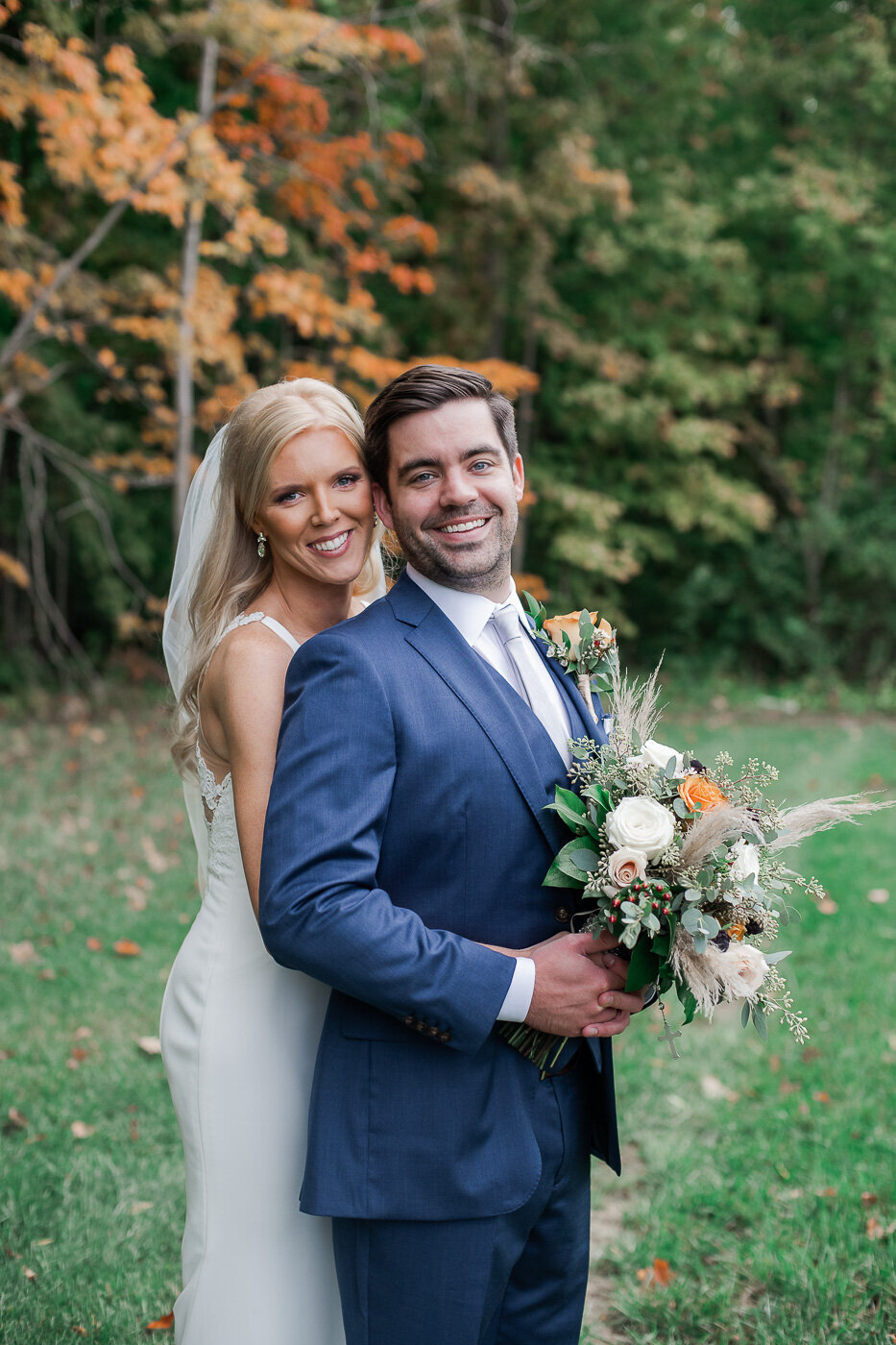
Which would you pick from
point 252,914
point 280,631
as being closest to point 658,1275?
point 252,914

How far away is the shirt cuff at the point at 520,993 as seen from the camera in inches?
76.6

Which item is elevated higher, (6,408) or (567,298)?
(567,298)

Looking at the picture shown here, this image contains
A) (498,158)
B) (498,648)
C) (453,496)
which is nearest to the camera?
(453,496)

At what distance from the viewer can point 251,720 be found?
93.2 inches

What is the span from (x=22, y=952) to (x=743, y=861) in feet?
16.0

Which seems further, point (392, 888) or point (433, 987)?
point (392, 888)

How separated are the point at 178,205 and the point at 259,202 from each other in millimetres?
4631

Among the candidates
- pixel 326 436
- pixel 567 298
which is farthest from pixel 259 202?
pixel 326 436

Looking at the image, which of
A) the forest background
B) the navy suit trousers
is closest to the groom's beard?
the navy suit trousers

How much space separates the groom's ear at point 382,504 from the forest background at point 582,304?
787 cm

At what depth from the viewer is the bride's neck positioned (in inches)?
105

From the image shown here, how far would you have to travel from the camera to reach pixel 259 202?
12.3m

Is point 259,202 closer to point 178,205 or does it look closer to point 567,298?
point 178,205

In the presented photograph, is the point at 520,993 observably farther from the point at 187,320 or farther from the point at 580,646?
the point at 187,320
